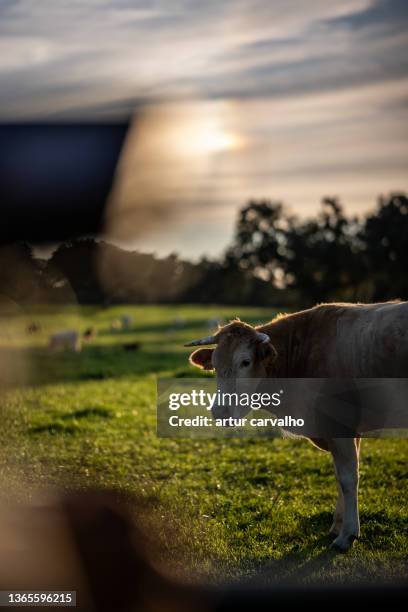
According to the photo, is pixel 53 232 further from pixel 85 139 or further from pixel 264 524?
pixel 264 524

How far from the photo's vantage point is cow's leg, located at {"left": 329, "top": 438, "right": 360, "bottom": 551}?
25.0 ft

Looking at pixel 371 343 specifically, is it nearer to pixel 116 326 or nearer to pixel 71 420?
pixel 71 420

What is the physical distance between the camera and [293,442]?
43.6 ft

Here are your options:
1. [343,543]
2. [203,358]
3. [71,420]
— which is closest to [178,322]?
[71,420]

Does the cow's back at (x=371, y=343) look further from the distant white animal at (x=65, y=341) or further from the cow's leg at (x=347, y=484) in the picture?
the distant white animal at (x=65, y=341)

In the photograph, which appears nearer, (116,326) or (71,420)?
(71,420)

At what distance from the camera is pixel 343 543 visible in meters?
7.52

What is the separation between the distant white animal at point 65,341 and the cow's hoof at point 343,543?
2757cm

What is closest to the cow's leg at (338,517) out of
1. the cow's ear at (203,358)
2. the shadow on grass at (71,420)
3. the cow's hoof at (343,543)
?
the cow's hoof at (343,543)

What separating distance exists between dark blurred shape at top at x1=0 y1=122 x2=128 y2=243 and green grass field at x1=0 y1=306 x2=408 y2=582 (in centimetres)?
353

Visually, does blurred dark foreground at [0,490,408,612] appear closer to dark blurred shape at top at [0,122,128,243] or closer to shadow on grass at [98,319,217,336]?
dark blurred shape at top at [0,122,128,243]

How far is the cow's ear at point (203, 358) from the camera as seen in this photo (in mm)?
8531

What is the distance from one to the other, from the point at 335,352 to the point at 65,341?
27645mm

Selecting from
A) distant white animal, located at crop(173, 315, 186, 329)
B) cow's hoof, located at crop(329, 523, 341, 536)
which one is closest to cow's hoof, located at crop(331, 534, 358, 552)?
→ cow's hoof, located at crop(329, 523, 341, 536)
